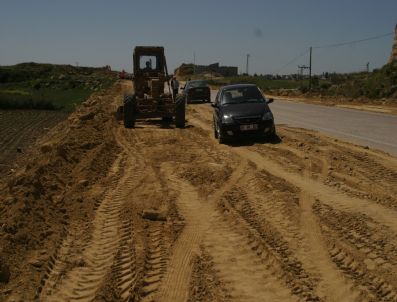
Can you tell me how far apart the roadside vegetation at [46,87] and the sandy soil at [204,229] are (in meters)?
31.4

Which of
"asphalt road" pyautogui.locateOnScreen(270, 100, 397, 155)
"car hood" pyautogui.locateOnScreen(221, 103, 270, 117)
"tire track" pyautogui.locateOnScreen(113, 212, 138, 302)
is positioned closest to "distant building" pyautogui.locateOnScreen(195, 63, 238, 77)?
"asphalt road" pyautogui.locateOnScreen(270, 100, 397, 155)

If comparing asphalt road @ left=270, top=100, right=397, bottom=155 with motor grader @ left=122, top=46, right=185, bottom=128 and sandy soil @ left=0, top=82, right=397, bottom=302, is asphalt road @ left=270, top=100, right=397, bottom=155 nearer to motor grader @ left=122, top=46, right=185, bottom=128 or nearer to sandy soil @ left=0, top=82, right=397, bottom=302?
sandy soil @ left=0, top=82, right=397, bottom=302

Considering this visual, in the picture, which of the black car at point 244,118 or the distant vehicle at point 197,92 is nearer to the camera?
the black car at point 244,118

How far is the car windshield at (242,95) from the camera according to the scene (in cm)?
1559

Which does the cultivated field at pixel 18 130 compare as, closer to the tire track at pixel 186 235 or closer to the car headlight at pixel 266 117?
the car headlight at pixel 266 117

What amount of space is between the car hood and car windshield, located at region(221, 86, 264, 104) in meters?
0.39

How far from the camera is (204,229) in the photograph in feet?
22.2

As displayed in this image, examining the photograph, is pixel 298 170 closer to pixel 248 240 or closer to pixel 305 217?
pixel 305 217

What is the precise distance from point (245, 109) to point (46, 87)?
2721 inches

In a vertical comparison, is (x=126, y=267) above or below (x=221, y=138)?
below

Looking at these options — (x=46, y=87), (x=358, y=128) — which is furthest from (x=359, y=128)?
(x=46, y=87)

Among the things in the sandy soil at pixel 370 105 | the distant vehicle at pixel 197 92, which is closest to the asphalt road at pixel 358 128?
the sandy soil at pixel 370 105

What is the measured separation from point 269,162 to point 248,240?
5226mm

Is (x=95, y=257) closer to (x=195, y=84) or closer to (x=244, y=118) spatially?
(x=244, y=118)
